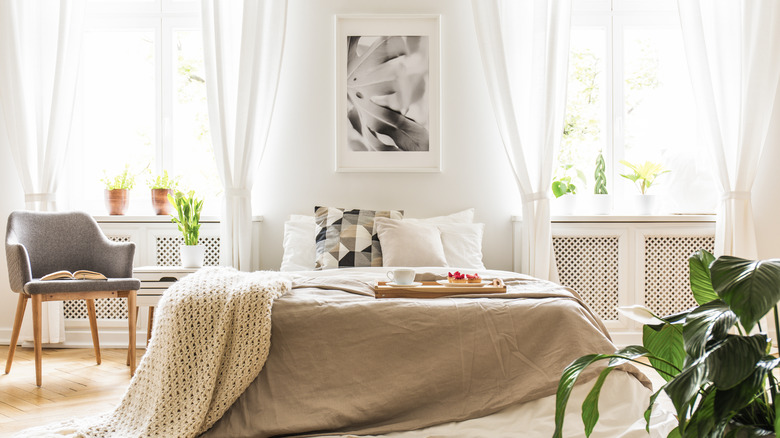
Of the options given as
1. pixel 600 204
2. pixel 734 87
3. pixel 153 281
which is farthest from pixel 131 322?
pixel 734 87

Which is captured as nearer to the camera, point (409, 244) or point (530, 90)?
point (409, 244)

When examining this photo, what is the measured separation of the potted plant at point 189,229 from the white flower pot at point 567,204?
2.36 m

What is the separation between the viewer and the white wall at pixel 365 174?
156 inches

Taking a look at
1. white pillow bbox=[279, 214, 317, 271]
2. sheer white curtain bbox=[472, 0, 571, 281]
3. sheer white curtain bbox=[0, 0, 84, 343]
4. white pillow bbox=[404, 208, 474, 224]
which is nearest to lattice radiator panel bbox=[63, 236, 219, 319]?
sheer white curtain bbox=[0, 0, 84, 343]

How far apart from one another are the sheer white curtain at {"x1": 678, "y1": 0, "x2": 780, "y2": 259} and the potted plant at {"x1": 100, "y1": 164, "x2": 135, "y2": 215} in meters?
3.87

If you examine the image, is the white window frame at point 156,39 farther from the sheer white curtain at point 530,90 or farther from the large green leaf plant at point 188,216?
the sheer white curtain at point 530,90

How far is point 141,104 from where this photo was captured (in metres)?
4.21

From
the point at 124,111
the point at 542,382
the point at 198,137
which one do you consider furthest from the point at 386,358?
the point at 124,111

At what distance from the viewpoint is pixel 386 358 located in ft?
6.42

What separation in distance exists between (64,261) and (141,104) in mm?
1350

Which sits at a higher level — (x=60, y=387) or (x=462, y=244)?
(x=462, y=244)

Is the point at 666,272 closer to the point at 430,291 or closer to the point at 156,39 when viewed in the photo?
the point at 430,291

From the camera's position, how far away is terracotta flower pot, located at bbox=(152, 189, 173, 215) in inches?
156

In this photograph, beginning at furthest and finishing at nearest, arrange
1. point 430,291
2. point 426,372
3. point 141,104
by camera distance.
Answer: point 141,104
point 430,291
point 426,372
